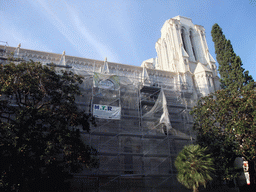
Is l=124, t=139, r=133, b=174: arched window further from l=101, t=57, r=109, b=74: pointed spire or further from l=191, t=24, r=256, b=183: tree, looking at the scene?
l=101, t=57, r=109, b=74: pointed spire

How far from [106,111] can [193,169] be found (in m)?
9.33

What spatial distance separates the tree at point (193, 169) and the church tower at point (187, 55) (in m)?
14.4

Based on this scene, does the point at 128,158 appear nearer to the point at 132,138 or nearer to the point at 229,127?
the point at 132,138

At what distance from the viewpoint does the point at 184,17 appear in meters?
38.2

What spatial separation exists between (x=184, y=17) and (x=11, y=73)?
1263 inches

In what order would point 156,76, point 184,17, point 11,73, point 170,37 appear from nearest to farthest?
point 11,73 → point 156,76 → point 170,37 → point 184,17

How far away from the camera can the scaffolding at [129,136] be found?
19.2 metres

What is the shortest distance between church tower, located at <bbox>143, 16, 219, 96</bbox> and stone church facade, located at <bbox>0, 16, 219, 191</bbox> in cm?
18

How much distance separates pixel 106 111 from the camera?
20.4m

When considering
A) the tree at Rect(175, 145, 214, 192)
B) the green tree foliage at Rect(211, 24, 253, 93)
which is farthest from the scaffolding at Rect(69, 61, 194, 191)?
the green tree foliage at Rect(211, 24, 253, 93)

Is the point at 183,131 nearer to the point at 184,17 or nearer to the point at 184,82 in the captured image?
the point at 184,82

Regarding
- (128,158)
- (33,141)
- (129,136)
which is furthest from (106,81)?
(33,141)

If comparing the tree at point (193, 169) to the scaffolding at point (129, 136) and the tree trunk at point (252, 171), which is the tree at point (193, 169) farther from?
the tree trunk at point (252, 171)

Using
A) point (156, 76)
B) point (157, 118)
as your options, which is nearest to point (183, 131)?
point (157, 118)
